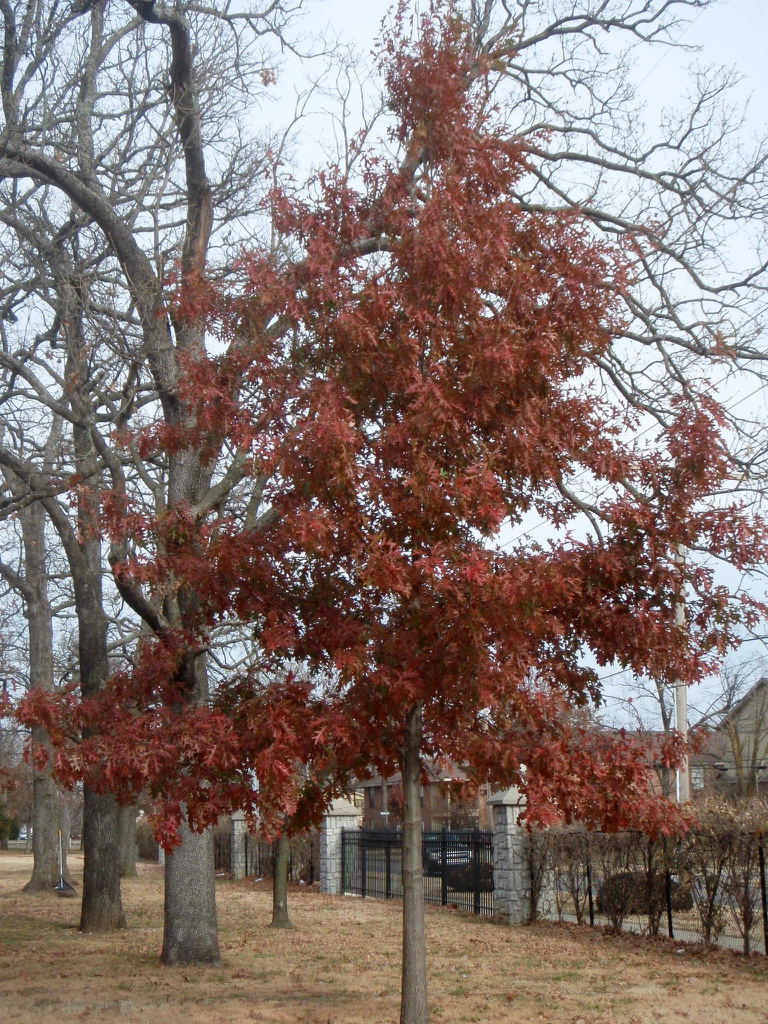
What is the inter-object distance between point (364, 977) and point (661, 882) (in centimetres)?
466

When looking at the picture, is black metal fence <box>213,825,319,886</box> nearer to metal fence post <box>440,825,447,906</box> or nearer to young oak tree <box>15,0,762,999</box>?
metal fence post <box>440,825,447,906</box>

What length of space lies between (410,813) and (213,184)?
8.21 metres

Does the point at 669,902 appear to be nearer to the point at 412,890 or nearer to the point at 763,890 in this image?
the point at 763,890

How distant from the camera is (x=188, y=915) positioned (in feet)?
31.7

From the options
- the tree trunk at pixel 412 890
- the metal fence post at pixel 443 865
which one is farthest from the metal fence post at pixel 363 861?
the tree trunk at pixel 412 890

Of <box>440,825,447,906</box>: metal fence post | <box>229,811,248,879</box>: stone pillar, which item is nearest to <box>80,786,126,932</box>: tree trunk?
<box>440,825,447,906</box>: metal fence post

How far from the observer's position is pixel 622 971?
9750 mm

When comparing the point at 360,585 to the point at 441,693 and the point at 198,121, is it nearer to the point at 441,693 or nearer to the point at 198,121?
the point at 441,693

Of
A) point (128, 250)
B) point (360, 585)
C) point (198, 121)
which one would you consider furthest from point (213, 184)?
point (360, 585)

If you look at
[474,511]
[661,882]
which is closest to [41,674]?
[661,882]

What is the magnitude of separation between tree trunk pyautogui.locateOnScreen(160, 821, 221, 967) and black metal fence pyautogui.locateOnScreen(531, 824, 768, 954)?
17.6ft

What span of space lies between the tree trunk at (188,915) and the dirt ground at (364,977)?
23 centimetres

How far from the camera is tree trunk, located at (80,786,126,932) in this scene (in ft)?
43.0

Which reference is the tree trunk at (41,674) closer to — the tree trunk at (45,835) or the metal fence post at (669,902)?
the tree trunk at (45,835)
